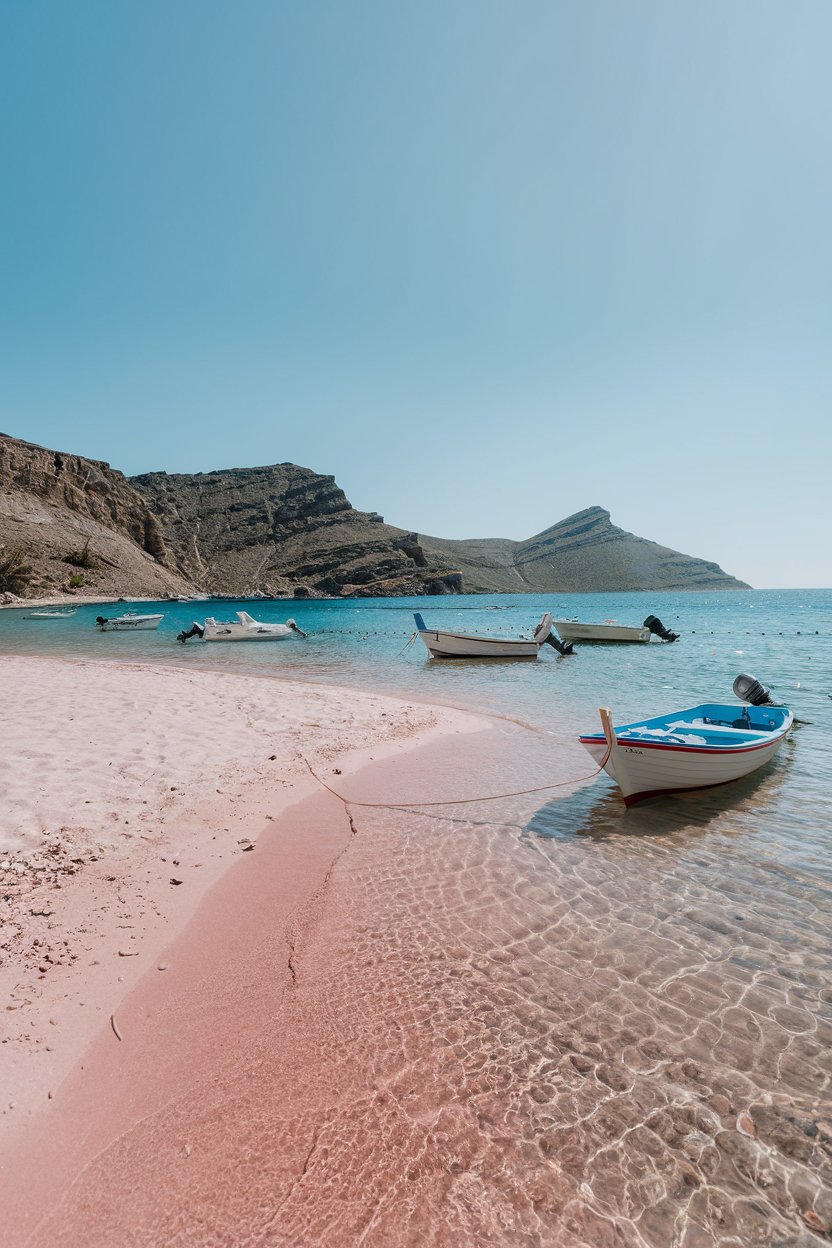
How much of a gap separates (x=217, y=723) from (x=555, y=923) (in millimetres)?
8691

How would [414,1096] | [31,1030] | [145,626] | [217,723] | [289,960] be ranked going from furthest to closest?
1. [145,626]
2. [217,723]
3. [289,960]
4. [31,1030]
5. [414,1096]

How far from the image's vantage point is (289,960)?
14.9 ft

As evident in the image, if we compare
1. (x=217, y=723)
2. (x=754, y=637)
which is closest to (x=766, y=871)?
(x=217, y=723)

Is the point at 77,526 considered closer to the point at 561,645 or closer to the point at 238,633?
the point at 238,633

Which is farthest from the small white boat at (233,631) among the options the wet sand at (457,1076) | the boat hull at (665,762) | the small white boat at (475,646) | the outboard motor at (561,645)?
the wet sand at (457,1076)

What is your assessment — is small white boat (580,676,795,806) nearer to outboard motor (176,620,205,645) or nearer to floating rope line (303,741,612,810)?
floating rope line (303,741,612,810)

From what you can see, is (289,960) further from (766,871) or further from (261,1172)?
(766,871)

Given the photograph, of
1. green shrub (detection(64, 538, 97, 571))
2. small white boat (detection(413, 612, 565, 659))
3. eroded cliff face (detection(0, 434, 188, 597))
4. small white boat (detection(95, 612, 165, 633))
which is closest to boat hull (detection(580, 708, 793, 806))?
small white boat (detection(413, 612, 565, 659))

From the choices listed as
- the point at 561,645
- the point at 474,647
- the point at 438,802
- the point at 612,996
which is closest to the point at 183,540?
the point at 474,647

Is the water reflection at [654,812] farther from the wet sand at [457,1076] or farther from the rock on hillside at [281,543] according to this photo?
the rock on hillside at [281,543]

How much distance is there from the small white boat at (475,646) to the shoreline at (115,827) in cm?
1463

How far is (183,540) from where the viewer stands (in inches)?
6619

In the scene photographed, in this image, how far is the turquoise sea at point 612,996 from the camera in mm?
2848

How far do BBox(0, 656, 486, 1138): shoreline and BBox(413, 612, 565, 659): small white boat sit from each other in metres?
14.6
